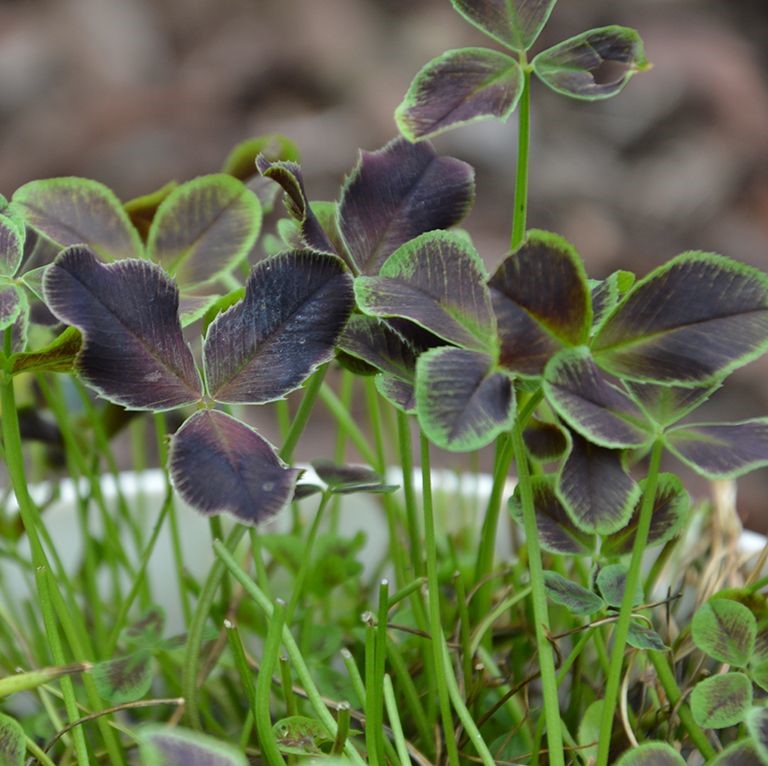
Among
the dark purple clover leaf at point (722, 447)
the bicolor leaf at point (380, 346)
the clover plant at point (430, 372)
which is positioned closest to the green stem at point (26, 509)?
the clover plant at point (430, 372)

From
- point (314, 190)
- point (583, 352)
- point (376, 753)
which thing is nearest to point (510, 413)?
point (583, 352)

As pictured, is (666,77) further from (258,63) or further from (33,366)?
(33,366)

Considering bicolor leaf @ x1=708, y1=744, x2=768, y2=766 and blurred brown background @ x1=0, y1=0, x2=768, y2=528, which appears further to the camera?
blurred brown background @ x1=0, y1=0, x2=768, y2=528

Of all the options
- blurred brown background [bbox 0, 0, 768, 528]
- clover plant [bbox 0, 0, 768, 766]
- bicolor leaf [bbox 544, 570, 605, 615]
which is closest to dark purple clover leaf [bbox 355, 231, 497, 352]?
clover plant [bbox 0, 0, 768, 766]

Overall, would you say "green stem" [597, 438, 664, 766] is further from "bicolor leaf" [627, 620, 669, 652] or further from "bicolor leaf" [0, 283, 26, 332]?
A: "bicolor leaf" [0, 283, 26, 332]

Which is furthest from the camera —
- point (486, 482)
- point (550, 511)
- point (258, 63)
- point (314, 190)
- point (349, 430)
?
point (258, 63)

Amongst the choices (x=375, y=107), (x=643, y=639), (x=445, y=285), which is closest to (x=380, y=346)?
(x=445, y=285)

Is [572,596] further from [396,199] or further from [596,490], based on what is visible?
[396,199]
